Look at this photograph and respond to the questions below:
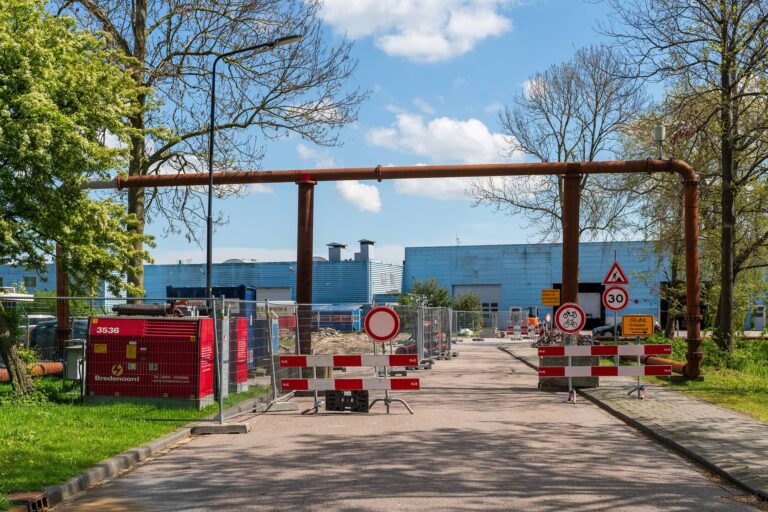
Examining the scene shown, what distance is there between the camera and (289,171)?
748 inches

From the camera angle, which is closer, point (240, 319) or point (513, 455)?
point (513, 455)

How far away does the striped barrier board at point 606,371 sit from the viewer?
16.0 m

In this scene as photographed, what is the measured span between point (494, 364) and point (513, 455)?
19.7 meters

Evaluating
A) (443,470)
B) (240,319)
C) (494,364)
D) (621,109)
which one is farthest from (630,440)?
(621,109)

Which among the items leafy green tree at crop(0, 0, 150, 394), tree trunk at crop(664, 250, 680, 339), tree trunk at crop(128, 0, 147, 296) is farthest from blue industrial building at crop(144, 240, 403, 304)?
leafy green tree at crop(0, 0, 150, 394)

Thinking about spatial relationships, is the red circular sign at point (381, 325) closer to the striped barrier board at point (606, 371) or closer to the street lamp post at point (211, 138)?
the striped barrier board at point (606, 371)

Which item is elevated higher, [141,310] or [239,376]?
[141,310]

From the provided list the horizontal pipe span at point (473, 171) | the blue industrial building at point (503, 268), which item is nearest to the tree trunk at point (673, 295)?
the horizontal pipe span at point (473, 171)

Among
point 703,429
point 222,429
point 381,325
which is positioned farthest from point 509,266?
point 222,429

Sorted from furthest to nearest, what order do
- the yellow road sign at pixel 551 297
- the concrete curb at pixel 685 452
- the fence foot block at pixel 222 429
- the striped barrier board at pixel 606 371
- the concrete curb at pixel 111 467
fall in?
the yellow road sign at pixel 551 297 → the striped barrier board at pixel 606 371 → the fence foot block at pixel 222 429 → the concrete curb at pixel 685 452 → the concrete curb at pixel 111 467

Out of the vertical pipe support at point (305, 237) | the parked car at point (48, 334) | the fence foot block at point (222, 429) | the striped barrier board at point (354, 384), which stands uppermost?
the vertical pipe support at point (305, 237)

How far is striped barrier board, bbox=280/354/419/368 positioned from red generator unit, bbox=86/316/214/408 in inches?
56.4

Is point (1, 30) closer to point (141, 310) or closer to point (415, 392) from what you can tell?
point (141, 310)

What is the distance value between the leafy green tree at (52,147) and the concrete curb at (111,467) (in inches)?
194
